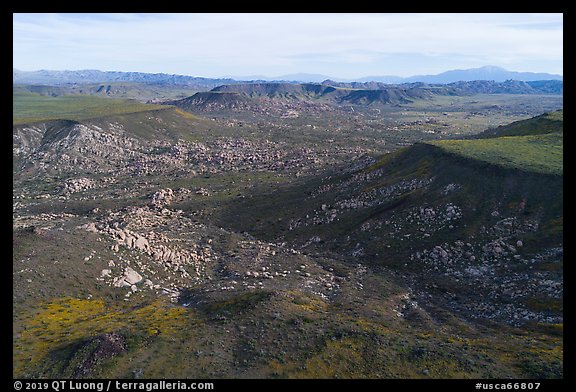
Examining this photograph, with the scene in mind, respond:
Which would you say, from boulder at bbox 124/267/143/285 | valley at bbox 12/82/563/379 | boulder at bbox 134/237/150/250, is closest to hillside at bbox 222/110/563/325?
valley at bbox 12/82/563/379

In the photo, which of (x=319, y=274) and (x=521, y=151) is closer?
(x=319, y=274)

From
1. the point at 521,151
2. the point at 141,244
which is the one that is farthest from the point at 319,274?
the point at 521,151

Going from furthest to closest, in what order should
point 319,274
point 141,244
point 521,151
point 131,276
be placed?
1. point 521,151
2. point 141,244
3. point 319,274
4. point 131,276

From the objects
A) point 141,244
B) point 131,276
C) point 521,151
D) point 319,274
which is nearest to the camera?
point 131,276

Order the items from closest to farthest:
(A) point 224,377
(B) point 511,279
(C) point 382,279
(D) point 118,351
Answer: (A) point 224,377
(D) point 118,351
(B) point 511,279
(C) point 382,279

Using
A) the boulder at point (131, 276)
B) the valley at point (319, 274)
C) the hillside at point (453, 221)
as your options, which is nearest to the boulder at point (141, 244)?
the valley at point (319, 274)

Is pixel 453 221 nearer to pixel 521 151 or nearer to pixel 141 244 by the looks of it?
pixel 521 151

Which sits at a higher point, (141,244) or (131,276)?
(141,244)
